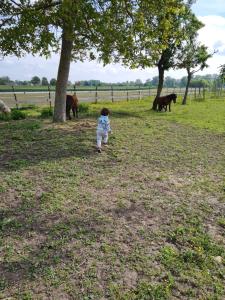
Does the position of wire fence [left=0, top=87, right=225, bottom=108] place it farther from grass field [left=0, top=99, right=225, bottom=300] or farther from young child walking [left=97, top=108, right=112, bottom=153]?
grass field [left=0, top=99, right=225, bottom=300]

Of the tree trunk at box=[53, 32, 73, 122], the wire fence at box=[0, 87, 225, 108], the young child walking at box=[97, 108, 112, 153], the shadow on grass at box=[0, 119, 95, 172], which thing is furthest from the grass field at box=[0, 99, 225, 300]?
the wire fence at box=[0, 87, 225, 108]

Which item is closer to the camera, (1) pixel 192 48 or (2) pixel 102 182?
(2) pixel 102 182

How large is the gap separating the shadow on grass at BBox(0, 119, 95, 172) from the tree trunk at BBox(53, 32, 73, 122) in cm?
70

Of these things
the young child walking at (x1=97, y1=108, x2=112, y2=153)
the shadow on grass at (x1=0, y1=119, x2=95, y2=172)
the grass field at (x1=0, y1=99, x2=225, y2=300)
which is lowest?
the grass field at (x1=0, y1=99, x2=225, y2=300)

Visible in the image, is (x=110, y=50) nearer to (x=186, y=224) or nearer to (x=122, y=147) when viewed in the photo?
(x=122, y=147)

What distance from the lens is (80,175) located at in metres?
7.02

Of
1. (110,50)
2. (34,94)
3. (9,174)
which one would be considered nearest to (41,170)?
(9,174)

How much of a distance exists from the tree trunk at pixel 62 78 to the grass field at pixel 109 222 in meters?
3.30

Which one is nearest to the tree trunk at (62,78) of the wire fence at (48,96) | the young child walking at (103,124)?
the young child walking at (103,124)

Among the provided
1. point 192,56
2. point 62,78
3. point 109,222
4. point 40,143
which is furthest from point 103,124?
point 192,56

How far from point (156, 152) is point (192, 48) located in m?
18.1

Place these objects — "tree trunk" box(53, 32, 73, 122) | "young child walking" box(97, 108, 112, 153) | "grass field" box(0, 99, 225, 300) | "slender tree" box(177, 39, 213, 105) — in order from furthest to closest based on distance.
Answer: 1. "slender tree" box(177, 39, 213, 105)
2. "tree trunk" box(53, 32, 73, 122)
3. "young child walking" box(97, 108, 112, 153)
4. "grass field" box(0, 99, 225, 300)

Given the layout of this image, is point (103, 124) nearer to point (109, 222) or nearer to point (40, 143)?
point (40, 143)

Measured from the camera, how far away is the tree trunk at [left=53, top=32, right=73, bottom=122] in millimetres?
12328
